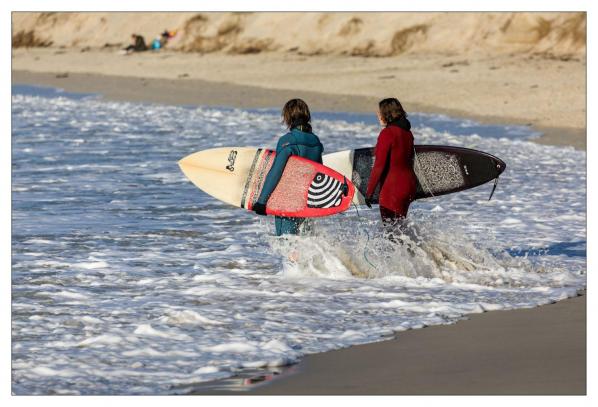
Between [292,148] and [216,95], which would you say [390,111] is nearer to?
[292,148]

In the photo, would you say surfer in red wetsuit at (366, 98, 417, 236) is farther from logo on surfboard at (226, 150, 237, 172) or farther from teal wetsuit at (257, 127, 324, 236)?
logo on surfboard at (226, 150, 237, 172)

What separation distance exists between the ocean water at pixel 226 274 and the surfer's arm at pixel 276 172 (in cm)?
38

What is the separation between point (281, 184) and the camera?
9.34 metres

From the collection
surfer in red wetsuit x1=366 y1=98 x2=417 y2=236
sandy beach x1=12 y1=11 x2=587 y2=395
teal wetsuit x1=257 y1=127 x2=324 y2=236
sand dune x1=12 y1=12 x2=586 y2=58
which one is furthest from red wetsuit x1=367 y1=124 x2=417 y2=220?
sand dune x1=12 y1=12 x2=586 y2=58

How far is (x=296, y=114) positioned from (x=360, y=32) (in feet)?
79.7

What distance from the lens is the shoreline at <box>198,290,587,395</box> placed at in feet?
20.1

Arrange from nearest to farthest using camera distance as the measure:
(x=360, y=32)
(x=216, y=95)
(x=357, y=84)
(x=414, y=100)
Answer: (x=414, y=100) → (x=357, y=84) → (x=216, y=95) → (x=360, y=32)

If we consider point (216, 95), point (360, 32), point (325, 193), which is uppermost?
point (360, 32)

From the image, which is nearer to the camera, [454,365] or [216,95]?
[454,365]

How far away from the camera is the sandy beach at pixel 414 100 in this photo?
635 centimetres

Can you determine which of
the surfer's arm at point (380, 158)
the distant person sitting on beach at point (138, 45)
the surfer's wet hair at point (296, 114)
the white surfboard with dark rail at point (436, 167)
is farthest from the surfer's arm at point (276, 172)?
the distant person sitting on beach at point (138, 45)

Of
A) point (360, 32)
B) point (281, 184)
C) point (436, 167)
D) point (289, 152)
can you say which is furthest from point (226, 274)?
point (360, 32)

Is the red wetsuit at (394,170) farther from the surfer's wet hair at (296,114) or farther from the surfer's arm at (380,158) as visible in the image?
the surfer's wet hair at (296,114)

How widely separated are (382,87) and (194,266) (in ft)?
53.4
